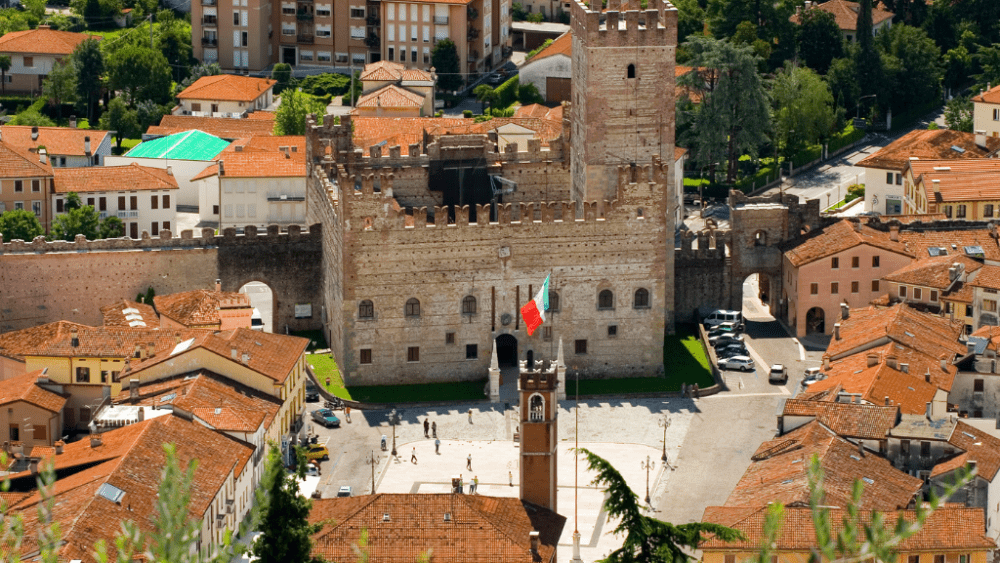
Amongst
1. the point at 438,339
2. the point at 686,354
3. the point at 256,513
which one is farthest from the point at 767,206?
the point at 256,513

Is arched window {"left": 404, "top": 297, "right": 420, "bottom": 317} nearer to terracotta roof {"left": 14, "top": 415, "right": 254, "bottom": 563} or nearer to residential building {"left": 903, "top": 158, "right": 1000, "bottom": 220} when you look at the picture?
terracotta roof {"left": 14, "top": 415, "right": 254, "bottom": 563}

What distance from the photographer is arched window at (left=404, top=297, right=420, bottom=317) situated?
346ft

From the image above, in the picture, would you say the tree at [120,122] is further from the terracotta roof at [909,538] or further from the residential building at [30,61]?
the terracotta roof at [909,538]

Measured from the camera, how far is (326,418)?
334 ft

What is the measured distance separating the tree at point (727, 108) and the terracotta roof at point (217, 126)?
2888cm

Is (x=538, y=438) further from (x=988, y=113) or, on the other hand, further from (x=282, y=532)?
(x=988, y=113)

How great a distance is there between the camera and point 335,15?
175000mm

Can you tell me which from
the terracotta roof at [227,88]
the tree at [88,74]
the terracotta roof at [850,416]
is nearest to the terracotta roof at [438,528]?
the terracotta roof at [850,416]

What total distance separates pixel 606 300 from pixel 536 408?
23552mm

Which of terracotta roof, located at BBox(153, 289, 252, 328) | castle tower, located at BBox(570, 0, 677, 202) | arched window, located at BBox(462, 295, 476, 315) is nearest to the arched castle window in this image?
arched window, located at BBox(462, 295, 476, 315)

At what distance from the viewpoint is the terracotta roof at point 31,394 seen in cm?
9656

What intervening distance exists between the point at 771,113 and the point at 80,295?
51.7 m

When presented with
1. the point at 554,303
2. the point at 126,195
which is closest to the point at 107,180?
the point at 126,195

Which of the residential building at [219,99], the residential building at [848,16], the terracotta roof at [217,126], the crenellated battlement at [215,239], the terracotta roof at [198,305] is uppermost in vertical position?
the residential building at [848,16]
